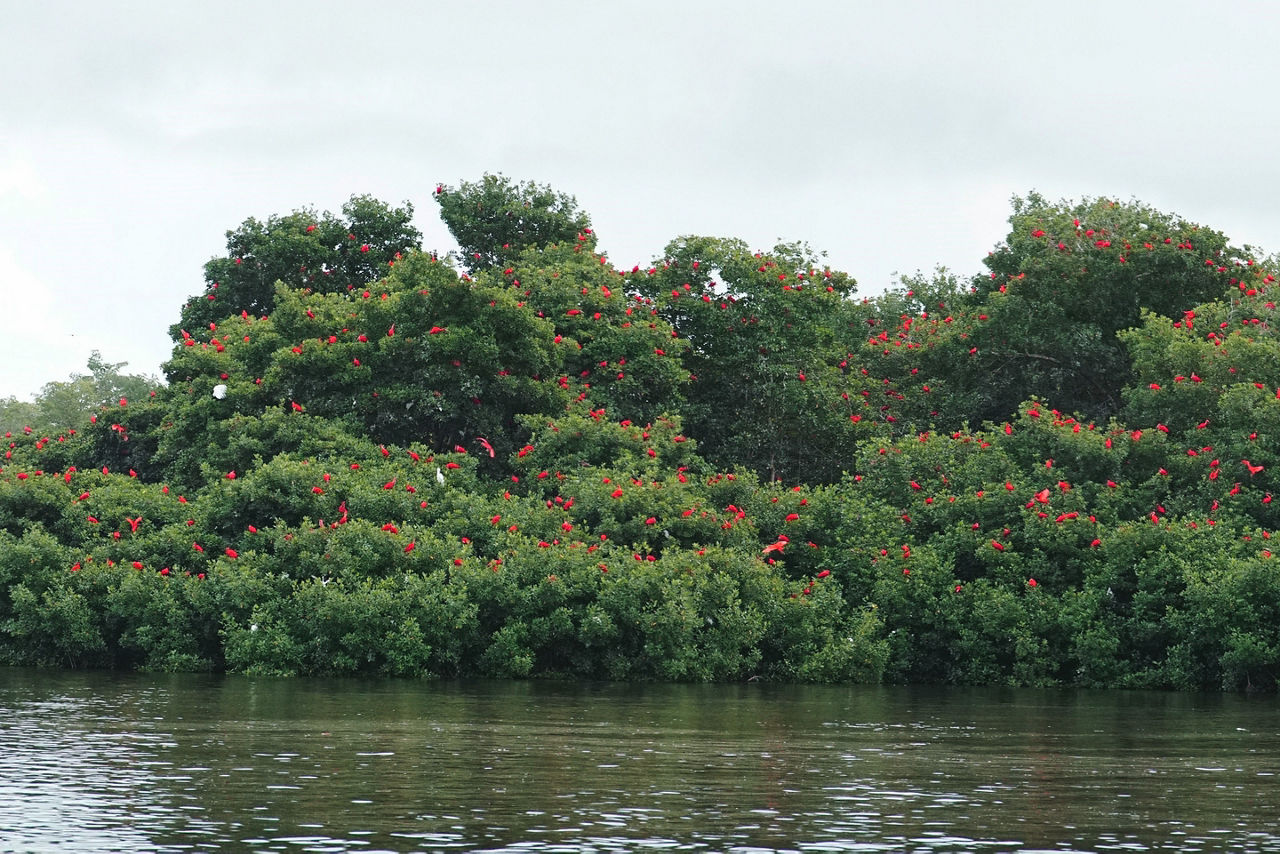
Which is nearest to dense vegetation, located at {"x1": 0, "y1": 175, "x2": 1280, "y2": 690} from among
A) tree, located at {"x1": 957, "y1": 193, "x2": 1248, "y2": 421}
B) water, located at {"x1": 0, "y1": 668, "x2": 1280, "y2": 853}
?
tree, located at {"x1": 957, "y1": 193, "x2": 1248, "y2": 421}

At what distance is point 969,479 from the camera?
31.6m

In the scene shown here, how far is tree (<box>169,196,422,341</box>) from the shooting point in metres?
39.0

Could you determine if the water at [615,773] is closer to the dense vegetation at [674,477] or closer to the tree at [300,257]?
the dense vegetation at [674,477]

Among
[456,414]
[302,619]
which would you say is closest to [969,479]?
[456,414]

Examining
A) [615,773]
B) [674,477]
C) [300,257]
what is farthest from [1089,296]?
[615,773]

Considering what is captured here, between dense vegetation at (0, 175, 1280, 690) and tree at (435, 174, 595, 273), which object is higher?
tree at (435, 174, 595, 273)

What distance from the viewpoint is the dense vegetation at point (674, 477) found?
92.9 ft

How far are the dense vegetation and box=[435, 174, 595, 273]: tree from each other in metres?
0.08

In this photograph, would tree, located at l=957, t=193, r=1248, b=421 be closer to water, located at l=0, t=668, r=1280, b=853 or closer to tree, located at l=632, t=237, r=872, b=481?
tree, located at l=632, t=237, r=872, b=481

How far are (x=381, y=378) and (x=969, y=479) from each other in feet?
38.8

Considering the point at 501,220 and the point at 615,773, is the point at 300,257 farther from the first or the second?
the point at 615,773

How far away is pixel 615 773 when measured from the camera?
15.2 metres

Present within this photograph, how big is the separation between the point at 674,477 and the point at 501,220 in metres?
10.6

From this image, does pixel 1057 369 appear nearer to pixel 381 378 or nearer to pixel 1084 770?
pixel 381 378
